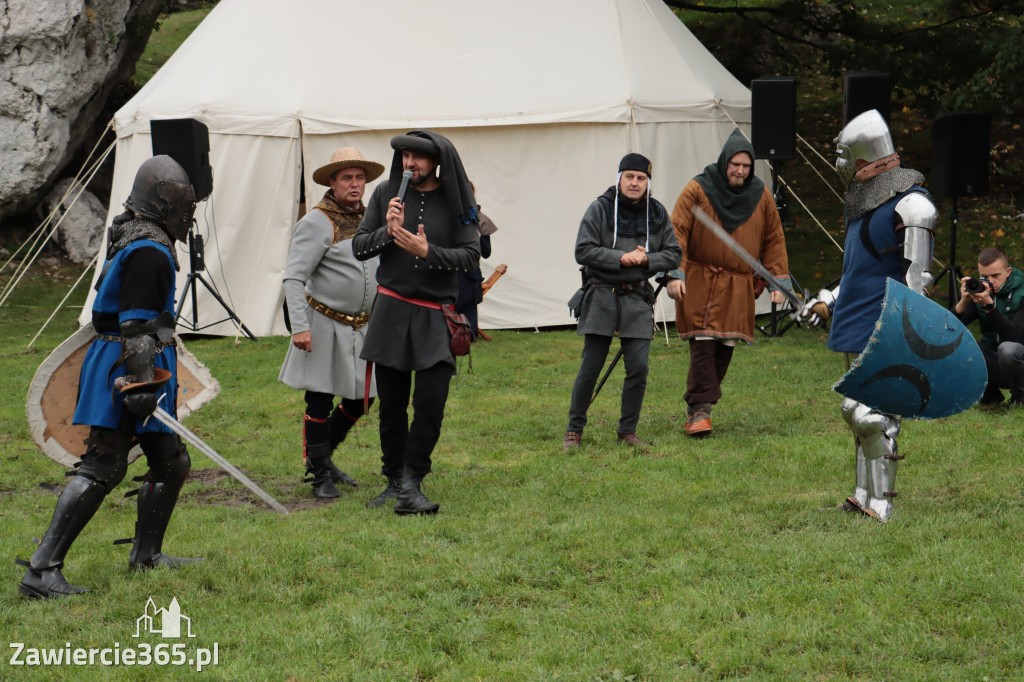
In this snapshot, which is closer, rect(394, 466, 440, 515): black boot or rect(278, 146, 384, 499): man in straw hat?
rect(394, 466, 440, 515): black boot

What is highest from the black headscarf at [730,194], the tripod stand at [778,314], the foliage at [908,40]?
the foliage at [908,40]

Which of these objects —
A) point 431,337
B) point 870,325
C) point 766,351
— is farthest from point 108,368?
point 766,351

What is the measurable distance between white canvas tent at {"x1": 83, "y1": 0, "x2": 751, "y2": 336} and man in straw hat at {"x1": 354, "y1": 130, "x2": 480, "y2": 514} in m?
5.92

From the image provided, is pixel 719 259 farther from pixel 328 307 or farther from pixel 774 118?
pixel 774 118

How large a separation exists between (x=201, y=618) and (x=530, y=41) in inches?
340

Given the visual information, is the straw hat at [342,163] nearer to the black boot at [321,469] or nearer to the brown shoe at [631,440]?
the black boot at [321,469]

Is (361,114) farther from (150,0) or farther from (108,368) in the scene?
(108,368)

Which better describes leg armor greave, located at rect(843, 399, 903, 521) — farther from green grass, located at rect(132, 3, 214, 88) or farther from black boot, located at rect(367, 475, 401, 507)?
green grass, located at rect(132, 3, 214, 88)

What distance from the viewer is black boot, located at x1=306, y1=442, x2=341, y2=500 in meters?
5.26

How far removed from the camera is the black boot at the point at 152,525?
3957 millimetres

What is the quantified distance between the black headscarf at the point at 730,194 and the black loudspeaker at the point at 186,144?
17.4ft

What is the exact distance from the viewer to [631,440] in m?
6.16

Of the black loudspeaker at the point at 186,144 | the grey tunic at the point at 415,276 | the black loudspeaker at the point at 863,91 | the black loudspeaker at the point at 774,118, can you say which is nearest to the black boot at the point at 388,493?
the grey tunic at the point at 415,276

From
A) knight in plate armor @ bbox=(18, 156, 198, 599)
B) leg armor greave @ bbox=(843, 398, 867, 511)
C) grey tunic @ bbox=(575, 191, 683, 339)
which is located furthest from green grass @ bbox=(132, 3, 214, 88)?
leg armor greave @ bbox=(843, 398, 867, 511)
